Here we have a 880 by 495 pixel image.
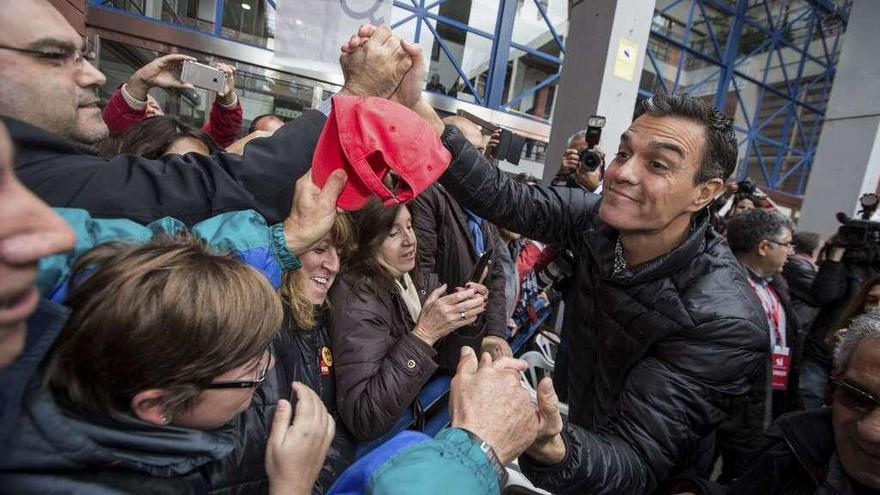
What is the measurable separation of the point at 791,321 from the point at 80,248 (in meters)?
3.33

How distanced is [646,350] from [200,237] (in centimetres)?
127

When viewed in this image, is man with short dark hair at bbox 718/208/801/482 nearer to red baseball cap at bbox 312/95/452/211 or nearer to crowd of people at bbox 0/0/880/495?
crowd of people at bbox 0/0/880/495

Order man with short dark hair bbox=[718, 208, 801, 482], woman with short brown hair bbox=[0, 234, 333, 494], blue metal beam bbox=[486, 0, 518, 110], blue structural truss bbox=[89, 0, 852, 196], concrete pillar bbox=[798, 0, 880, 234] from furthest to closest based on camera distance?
blue structural truss bbox=[89, 0, 852, 196], blue metal beam bbox=[486, 0, 518, 110], concrete pillar bbox=[798, 0, 880, 234], man with short dark hair bbox=[718, 208, 801, 482], woman with short brown hair bbox=[0, 234, 333, 494]

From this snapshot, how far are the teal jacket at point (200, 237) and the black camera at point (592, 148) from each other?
2.02 m

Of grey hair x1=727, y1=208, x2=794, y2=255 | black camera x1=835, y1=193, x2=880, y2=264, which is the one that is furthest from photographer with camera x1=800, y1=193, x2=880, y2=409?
grey hair x1=727, y1=208, x2=794, y2=255

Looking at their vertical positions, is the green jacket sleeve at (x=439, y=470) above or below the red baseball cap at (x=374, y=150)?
below

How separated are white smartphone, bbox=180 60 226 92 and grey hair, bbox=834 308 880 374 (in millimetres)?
2808

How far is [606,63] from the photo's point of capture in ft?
9.73

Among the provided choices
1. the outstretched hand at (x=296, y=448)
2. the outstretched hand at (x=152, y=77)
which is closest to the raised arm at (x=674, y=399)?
the outstretched hand at (x=296, y=448)

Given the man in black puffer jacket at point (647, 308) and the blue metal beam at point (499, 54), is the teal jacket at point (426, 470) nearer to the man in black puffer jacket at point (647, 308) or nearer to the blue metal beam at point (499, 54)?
the man in black puffer jacket at point (647, 308)

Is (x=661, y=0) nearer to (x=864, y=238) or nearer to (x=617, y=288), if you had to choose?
(x=864, y=238)

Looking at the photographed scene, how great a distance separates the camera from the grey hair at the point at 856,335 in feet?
4.15

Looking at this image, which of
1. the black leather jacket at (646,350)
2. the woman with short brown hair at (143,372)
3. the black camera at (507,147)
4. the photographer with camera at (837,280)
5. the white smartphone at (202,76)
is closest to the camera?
the woman with short brown hair at (143,372)

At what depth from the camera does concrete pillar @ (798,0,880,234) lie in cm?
485
